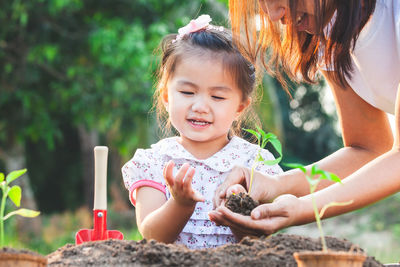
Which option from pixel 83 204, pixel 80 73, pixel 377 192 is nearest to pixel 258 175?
pixel 377 192

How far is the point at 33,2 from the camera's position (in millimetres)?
8133

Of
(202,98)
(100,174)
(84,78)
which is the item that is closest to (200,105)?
(202,98)

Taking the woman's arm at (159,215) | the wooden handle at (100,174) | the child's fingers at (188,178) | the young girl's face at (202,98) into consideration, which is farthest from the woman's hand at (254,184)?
the wooden handle at (100,174)

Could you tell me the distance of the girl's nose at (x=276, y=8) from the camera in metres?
2.26

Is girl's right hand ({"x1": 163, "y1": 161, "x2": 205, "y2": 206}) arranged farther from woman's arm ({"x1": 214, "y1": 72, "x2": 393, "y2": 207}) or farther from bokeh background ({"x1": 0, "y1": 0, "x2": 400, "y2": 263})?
bokeh background ({"x1": 0, "y1": 0, "x2": 400, "y2": 263})

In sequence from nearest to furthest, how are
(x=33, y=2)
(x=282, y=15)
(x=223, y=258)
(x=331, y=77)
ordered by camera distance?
1. (x=223, y=258)
2. (x=282, y=15)
3. (x=331, y=77)
4. (x=33, y=2)

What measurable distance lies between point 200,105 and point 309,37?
574 mm

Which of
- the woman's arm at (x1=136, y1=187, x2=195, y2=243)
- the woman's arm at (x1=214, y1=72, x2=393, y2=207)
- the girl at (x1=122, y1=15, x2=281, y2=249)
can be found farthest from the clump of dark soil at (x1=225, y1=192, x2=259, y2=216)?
the woman's arm at (x1=214, y1=72, x2=393, y2=207)

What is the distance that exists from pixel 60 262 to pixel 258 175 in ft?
3.13

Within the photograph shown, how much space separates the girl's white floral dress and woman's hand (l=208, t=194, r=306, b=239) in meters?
0.70

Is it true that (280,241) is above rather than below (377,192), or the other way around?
below

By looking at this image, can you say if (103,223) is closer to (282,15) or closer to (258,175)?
(258,175)

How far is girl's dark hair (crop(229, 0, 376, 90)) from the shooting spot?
2299mm

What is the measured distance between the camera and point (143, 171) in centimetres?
272
